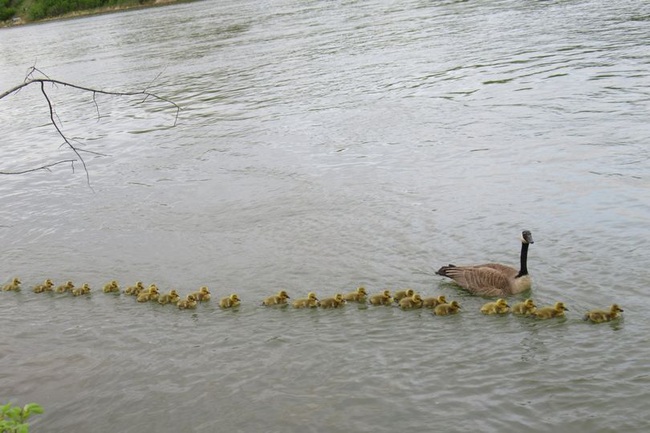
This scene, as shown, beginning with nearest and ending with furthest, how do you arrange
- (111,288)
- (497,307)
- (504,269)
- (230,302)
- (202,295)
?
(497,307), (504,269), (230,302), (202,295), (111,288)

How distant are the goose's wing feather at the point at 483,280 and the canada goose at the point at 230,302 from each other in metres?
3.17

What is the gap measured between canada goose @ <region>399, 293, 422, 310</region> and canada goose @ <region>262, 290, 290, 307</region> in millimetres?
1711

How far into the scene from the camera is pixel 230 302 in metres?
10.7

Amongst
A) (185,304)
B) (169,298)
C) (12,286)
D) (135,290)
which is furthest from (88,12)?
(185,304)

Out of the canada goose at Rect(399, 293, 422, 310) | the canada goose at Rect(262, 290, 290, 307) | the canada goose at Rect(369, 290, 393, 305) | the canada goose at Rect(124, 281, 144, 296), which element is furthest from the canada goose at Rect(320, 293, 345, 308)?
the canada goose at Rect(124, 281, 144, 296)

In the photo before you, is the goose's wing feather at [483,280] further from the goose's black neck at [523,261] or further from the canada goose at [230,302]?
the canada goose at [230,302]

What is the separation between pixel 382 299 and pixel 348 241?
2603 millimetres

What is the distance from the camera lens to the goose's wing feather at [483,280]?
32.8ft

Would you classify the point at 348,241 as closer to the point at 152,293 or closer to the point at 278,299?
the point at 278,299

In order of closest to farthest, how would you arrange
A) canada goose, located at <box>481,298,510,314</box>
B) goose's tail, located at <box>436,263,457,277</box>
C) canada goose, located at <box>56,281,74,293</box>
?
canada goose, located at <box>481,298,510,314</box> < goose's tail, located at <box>436,263,457,277</box> < canada goose, located at <box>56,281,74,293</box>

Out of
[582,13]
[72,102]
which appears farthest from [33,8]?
[582,13]

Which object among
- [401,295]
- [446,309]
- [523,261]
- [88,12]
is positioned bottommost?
[446,309]

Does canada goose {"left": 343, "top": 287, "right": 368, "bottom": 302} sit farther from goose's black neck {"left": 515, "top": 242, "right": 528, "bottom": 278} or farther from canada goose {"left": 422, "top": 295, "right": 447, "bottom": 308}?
goose's black neck {"left": 515, "top": 242, "right": 528, "bottom": 278}

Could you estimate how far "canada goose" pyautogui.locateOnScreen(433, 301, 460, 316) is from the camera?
31.8 feet
